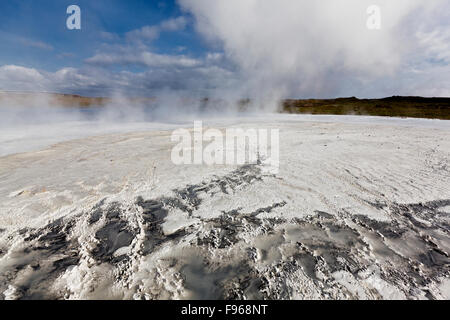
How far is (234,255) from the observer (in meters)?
2.98

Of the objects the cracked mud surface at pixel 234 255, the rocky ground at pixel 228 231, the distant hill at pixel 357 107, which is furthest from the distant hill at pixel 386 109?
the cracked mud surface at pixel 234 255

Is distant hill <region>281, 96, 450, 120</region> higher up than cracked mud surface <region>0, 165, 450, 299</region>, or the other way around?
distant hill <region>281, 96, 450, 120</region>

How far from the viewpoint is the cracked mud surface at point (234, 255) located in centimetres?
245

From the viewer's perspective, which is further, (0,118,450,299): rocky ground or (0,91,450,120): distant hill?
(0,91,450,120): distant hill

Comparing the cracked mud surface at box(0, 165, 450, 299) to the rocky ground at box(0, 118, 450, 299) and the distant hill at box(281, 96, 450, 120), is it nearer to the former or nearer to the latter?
the rocky ground at box(0, 118, 450, 299)

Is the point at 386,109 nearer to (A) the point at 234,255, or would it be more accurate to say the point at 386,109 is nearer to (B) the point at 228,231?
(B) the point at 228,231

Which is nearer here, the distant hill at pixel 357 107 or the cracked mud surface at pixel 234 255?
the cracked mud surface at pixel 234 255

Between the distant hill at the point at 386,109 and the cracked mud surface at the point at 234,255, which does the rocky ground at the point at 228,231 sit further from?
the distant hill at the point at 386,109

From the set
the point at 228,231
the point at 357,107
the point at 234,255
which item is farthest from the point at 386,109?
the point at 234,255

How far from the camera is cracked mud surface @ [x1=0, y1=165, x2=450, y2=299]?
2453mm

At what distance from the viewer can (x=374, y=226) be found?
11.9 ft

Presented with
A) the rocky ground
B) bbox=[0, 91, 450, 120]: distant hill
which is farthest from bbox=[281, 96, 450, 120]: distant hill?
the rocky ground

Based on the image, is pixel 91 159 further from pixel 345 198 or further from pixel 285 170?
pixel 345 198
